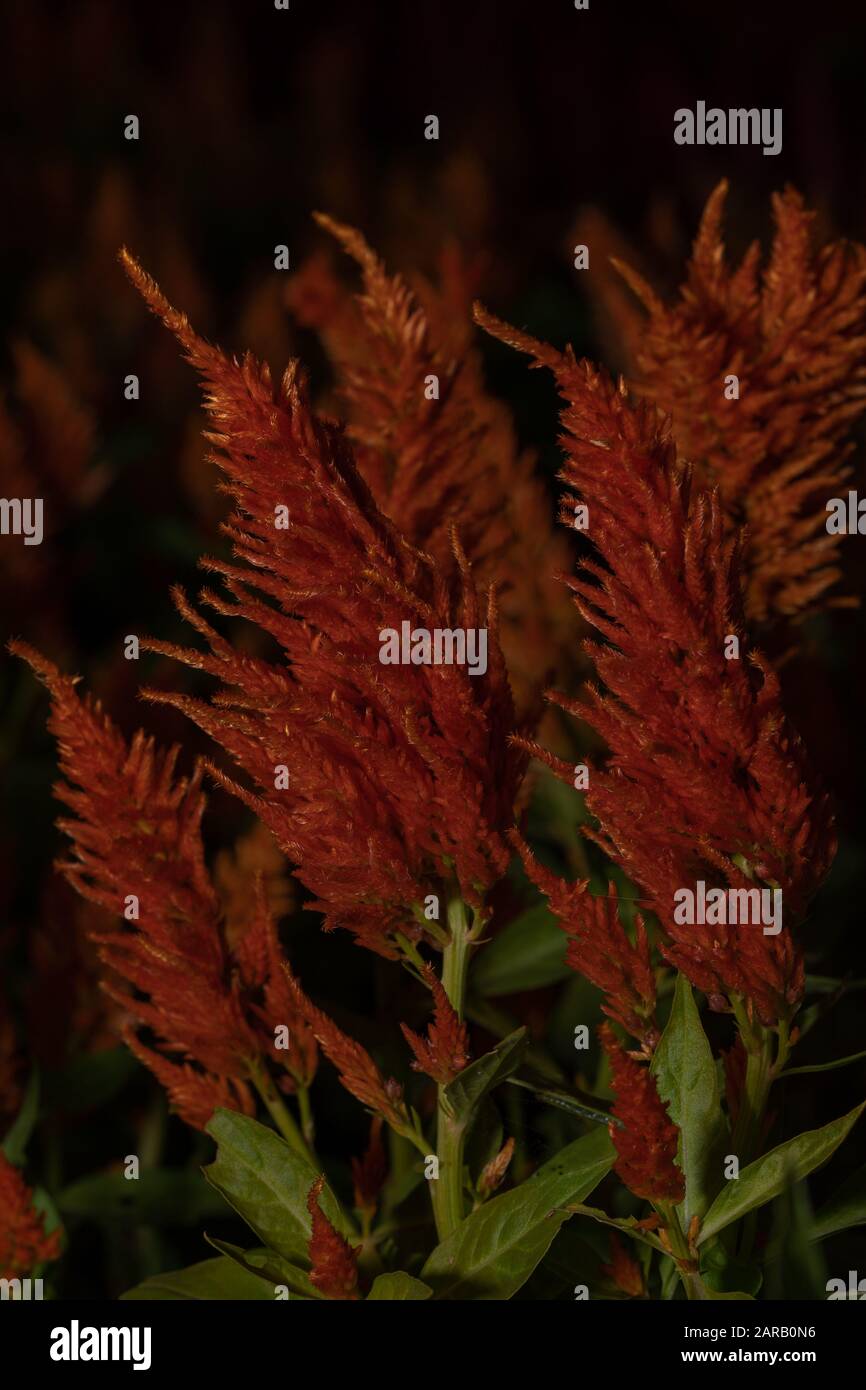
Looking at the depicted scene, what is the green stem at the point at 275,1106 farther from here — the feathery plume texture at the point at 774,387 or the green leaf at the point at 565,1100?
the feathery plume texture at the point at 774,387

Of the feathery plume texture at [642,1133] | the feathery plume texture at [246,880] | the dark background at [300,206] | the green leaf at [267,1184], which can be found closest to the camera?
the feathery plume texture at [642,1133]

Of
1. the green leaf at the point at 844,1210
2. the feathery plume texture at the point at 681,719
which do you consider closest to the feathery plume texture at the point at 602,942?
the feathery plume texture at the point at 681,719

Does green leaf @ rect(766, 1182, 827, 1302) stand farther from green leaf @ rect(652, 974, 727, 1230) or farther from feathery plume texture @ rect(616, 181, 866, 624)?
feathery plume texture @ rect(616, 181, 866, 624)

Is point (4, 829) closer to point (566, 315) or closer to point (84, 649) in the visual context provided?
point (84, 649)

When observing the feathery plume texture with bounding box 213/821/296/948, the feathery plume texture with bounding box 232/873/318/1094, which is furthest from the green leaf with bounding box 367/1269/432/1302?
the feathery plume texture with bounding box 213/821/296/948

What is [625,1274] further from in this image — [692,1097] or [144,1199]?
[144,1199]
